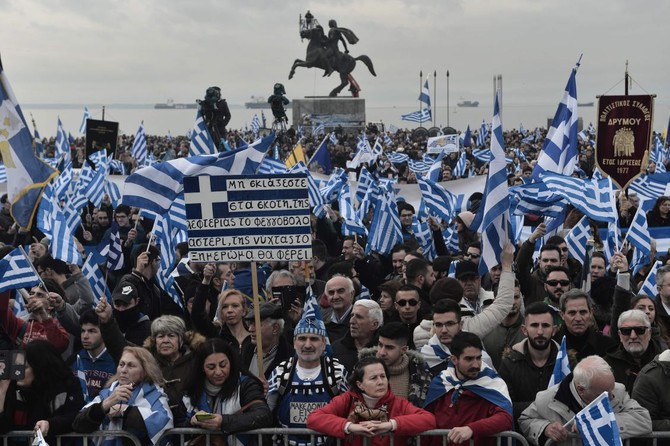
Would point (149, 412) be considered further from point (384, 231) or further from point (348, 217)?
point (348, 217)

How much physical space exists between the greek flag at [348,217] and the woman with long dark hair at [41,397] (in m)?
7.35

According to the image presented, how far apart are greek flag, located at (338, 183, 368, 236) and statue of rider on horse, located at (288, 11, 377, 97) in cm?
3604

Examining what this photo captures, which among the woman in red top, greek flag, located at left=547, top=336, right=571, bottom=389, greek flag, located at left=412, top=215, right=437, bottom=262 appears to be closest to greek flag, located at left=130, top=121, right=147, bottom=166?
greek flag, located at left=412, top=215, right=437, bottom=262

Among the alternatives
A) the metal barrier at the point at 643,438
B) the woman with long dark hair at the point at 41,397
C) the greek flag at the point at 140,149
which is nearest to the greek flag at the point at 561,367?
the metal barrier at the point at 643,438

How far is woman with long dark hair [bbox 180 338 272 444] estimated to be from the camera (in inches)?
246

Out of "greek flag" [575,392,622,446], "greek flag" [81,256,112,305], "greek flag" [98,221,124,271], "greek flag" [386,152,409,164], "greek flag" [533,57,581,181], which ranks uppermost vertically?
"greek flag" [386,152,409,164]

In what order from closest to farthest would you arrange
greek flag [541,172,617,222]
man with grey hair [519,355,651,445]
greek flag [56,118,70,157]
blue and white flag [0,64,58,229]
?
man with grey hair [519,355,651,445] → blue and white flag [0,64,58,229] → greek flag [541,172,617,222] → greek flag [56,118,70,157]

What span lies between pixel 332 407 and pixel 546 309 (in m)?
1.49

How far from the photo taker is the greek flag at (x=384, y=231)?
12.1 meters

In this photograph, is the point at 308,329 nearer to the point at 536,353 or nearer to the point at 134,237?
the point at 536,353

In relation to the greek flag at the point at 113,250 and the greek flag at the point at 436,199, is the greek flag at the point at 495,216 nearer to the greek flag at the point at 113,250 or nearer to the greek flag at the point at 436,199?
the greek flag at the point at 113,250

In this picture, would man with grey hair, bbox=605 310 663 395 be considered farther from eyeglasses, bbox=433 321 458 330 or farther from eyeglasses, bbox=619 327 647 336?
eyeglasses, bbox=433 321 458 330

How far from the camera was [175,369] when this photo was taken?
671cm

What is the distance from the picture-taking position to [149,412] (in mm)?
6156
